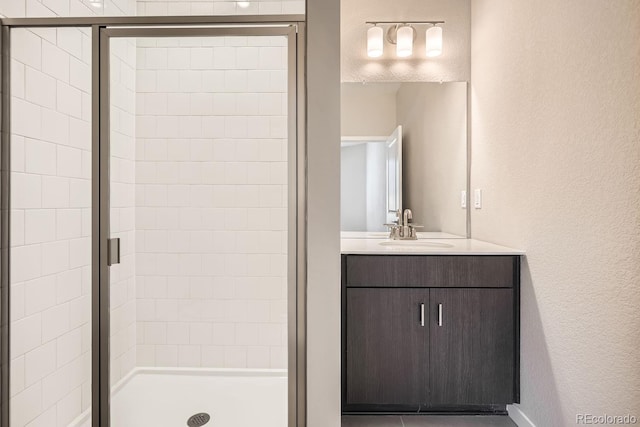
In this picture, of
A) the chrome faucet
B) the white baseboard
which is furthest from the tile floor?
the chrome faucet

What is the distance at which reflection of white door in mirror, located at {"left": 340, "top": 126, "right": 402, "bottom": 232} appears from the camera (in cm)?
250

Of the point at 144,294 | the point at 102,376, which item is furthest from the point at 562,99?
the point at 102,376

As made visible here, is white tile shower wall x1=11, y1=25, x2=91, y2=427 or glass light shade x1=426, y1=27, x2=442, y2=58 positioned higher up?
glass light shade x1=426, y1=27, x2=442, y2=58

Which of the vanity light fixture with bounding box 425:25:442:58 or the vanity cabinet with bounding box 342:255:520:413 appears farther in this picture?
the vanity light fixture with bounding box 425:25:442:58

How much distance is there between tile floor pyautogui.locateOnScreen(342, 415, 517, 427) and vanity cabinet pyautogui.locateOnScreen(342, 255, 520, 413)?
0.40ft

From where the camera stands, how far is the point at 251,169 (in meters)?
Result: 1.74

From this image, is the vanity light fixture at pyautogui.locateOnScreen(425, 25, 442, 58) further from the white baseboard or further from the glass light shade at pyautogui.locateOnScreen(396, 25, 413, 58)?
the white baseboard

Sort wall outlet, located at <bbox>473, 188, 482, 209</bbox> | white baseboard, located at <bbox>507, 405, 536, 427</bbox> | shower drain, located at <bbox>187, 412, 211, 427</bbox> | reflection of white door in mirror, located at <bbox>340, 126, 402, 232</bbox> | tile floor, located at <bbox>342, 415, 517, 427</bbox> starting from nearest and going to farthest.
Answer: shower drain, located at <bbox>187, 412, 211, 427</bbox> → white baseboard, located at <bbox>507, 405, 536, 427</bbox> → tile floor, located at <bbox>342, 415, 517, 427</bbox> → wall outlet, located at <bbox>473, 188, 482, 209</bbox> → reflection of white door in mirror, located at <bbox>340, 126, 402, 232</bbox>

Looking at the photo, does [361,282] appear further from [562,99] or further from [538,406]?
[562,99]

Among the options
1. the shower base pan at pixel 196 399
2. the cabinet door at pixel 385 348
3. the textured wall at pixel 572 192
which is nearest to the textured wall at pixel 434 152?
the textured wall at pixel 572 192

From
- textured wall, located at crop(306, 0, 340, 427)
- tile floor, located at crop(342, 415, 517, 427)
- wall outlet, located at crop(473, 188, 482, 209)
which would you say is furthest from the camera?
wall outlet, located at crop(473, 188, 482, 209)

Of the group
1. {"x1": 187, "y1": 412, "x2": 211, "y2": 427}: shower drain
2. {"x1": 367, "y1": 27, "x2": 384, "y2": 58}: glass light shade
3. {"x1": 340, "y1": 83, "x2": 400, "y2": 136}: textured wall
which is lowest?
{"x1": 187, "y1": 412, "x2": 211, "y2": 427}: shower drain

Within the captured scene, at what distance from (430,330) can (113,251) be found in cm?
147

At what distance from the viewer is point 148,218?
1.70m
